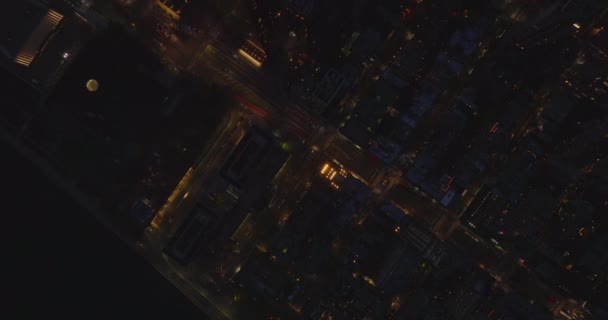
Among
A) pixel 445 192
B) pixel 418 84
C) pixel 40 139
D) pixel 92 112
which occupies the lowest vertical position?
pixel 40 139

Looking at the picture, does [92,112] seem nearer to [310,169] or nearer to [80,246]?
[80,246]

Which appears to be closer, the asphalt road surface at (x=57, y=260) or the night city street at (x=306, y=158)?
the night city street at (x=306, y=158)

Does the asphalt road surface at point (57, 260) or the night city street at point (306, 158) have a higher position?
the night city street at point (306, 158)

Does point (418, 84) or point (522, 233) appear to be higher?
point (418, 84)

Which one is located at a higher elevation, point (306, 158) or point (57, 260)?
point (306, 158)

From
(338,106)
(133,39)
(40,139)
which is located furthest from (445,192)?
(40,139)

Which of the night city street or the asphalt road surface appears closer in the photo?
the night city street

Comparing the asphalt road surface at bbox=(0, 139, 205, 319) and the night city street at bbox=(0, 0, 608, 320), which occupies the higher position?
the night city street at bbox=(0, 0, 608, 320)

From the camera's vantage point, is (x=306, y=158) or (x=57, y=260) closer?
(x=57, y=260)
